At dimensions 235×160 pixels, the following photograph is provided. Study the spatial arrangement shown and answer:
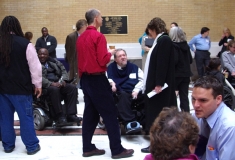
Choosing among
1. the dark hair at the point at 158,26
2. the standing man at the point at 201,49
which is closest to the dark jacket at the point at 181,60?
the dark hair at the point at 158,26

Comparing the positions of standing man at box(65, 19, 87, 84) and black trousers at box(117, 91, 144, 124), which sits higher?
standing man at box(65, 19, 87, 84)

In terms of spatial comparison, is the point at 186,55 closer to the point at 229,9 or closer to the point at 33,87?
the point at 33,87

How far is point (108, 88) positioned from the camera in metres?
4.46

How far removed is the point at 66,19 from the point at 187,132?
38.6 feet

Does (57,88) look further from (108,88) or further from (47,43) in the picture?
(47,43)

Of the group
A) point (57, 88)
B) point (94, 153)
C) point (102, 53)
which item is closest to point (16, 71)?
point (102, 53)

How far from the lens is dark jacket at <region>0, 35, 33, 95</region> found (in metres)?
4.50

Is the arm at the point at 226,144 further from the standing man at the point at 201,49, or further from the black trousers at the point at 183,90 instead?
the standing man at the point at 201,49

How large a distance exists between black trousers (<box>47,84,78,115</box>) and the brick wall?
23.9ft

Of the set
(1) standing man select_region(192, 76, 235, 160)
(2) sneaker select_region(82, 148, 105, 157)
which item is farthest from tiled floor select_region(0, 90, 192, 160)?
(1) standing man select_region(192, 76, 235, 160)

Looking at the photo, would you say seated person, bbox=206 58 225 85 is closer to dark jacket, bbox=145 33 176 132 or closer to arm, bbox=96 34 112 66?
dark jacket, bbox=145 33 176 132

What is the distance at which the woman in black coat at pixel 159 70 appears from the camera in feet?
14.9

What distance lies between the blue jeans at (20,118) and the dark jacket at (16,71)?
0.10 m

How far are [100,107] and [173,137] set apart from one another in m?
2.74
